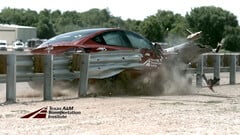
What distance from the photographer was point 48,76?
40.0 feet

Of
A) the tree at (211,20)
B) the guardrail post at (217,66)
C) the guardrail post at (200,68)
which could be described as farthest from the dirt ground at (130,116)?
the tree at (211,20)

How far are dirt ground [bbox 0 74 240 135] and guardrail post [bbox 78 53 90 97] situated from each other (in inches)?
11.3

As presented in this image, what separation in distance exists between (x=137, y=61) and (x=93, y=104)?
307 cm

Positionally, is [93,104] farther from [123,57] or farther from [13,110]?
[123,57]

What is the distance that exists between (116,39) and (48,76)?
2445 mm

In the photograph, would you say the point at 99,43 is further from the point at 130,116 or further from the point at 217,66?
the point at 217,66

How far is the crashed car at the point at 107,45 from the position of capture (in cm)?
1328

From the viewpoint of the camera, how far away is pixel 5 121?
866 centimetres

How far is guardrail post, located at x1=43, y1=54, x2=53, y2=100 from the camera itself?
1205cm

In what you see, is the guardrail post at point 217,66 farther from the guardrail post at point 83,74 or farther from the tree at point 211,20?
the tree at point 211,20

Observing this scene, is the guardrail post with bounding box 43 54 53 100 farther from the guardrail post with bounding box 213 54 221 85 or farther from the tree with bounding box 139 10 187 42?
the tree with bounding box 139 10 187 42

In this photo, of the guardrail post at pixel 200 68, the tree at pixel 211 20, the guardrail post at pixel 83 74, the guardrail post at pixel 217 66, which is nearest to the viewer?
the guardrail post at pixel 83 74

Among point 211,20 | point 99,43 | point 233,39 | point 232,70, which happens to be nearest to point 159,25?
point 211,20

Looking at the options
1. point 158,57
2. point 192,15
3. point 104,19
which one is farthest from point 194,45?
point 104,19
